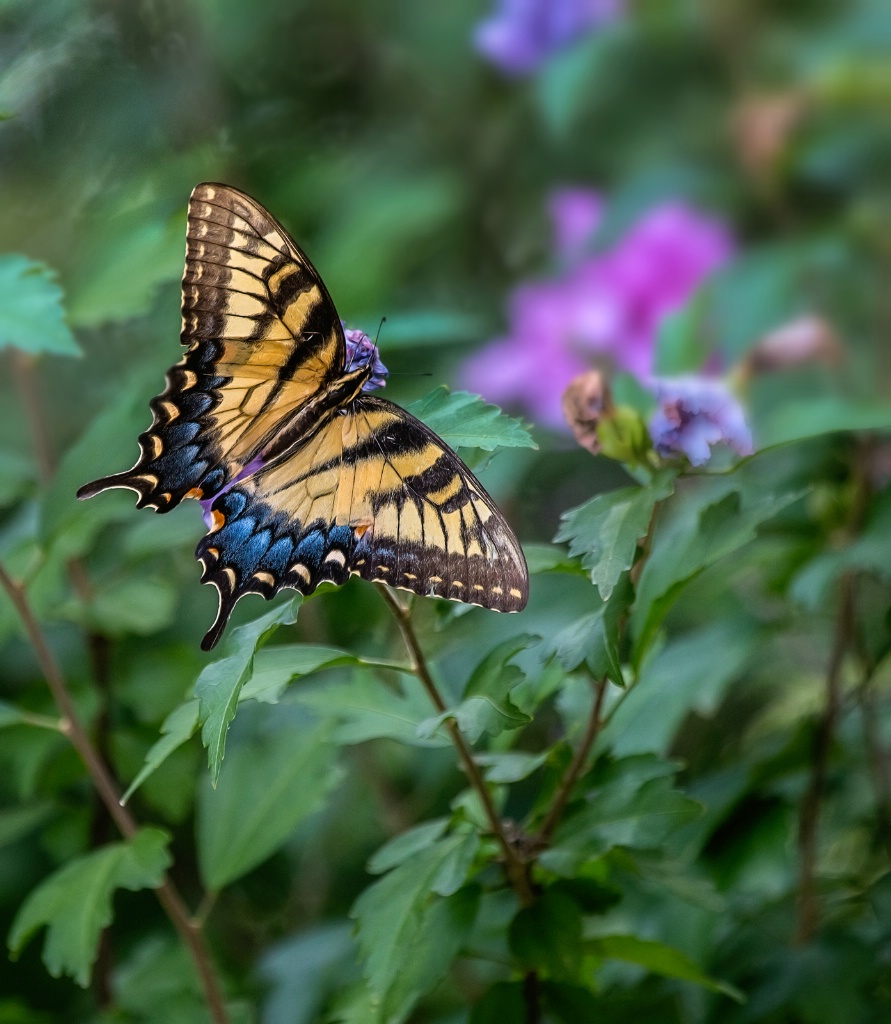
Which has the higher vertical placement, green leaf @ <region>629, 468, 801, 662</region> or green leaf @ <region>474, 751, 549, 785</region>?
green leaf @ <region>629, 468, 801, 662</region>

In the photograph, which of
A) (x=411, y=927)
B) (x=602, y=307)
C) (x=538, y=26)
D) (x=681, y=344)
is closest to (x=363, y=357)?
(x=411, y=927)

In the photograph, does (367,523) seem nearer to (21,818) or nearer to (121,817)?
(121,817)

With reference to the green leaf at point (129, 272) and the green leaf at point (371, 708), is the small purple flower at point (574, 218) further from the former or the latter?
the green leaf at point (371, 708)

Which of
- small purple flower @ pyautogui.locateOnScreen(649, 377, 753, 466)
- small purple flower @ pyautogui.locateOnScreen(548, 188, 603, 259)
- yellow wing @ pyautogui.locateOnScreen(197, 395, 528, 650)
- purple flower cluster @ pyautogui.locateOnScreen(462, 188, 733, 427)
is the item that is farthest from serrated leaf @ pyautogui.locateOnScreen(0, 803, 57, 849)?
small purple flower @ pyautogui.locateOnScreen(548, 188, 603, 259)

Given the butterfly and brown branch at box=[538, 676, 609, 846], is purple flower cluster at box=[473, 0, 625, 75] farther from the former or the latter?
brown branch at box=[538, 676, 609, 846]

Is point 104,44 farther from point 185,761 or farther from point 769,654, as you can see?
point 769,654

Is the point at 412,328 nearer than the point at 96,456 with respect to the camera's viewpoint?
No
